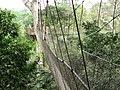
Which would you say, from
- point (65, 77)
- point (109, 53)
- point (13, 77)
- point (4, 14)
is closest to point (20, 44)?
point (13, 77)

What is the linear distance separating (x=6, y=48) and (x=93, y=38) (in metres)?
1.38

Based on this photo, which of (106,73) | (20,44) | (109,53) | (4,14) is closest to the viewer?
(106,73)

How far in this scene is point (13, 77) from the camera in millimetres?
3885

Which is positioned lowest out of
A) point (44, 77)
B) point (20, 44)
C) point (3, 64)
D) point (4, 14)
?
point (44, 77)

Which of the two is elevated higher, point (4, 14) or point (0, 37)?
point (4, 14)

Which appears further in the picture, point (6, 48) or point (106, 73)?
point (6, 48)

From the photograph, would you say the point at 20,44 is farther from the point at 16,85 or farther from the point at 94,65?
the point at 94,65

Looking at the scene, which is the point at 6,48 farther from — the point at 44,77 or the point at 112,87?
the point at 112,87

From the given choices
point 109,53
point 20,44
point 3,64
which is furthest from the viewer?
point 20,44

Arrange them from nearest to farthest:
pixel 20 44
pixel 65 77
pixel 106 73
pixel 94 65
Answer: pixel 106 73 → pixel 94 65 → pixel 65 77 → pixel 20 44

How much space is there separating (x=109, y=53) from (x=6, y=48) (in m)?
1.56

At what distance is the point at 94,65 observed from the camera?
1.62m

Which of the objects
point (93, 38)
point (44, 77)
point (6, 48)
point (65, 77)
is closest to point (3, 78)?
point (6, 48)

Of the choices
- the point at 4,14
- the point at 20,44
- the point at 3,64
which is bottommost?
the point at 3,64
